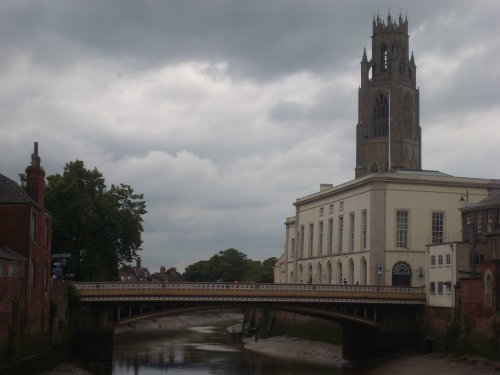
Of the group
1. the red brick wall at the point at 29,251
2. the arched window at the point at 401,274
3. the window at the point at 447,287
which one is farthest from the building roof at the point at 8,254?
the arched window at the point at 401,274

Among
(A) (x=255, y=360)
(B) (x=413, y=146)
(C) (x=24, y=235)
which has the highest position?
(B) (x=413, y=146)

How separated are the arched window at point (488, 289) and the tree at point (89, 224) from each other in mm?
34652

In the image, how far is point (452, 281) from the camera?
242 ft

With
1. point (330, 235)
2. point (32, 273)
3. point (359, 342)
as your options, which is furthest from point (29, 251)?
point (330, 235)

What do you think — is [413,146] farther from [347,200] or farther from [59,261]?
[59,261]

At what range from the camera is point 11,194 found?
57.3 meters

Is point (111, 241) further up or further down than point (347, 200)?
further down

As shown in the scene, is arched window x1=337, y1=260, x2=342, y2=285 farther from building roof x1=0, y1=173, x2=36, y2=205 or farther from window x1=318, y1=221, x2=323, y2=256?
building roof x1=0, y1=173, x2=36, y2=205

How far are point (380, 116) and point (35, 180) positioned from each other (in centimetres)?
11412

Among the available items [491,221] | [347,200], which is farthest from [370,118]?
[491,221]

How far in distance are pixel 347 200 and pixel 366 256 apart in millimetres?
9466

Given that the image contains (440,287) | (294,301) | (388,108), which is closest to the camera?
(294,301)

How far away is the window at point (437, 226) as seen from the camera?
9450 cm

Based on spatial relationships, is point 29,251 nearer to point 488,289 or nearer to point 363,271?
point 488,289
